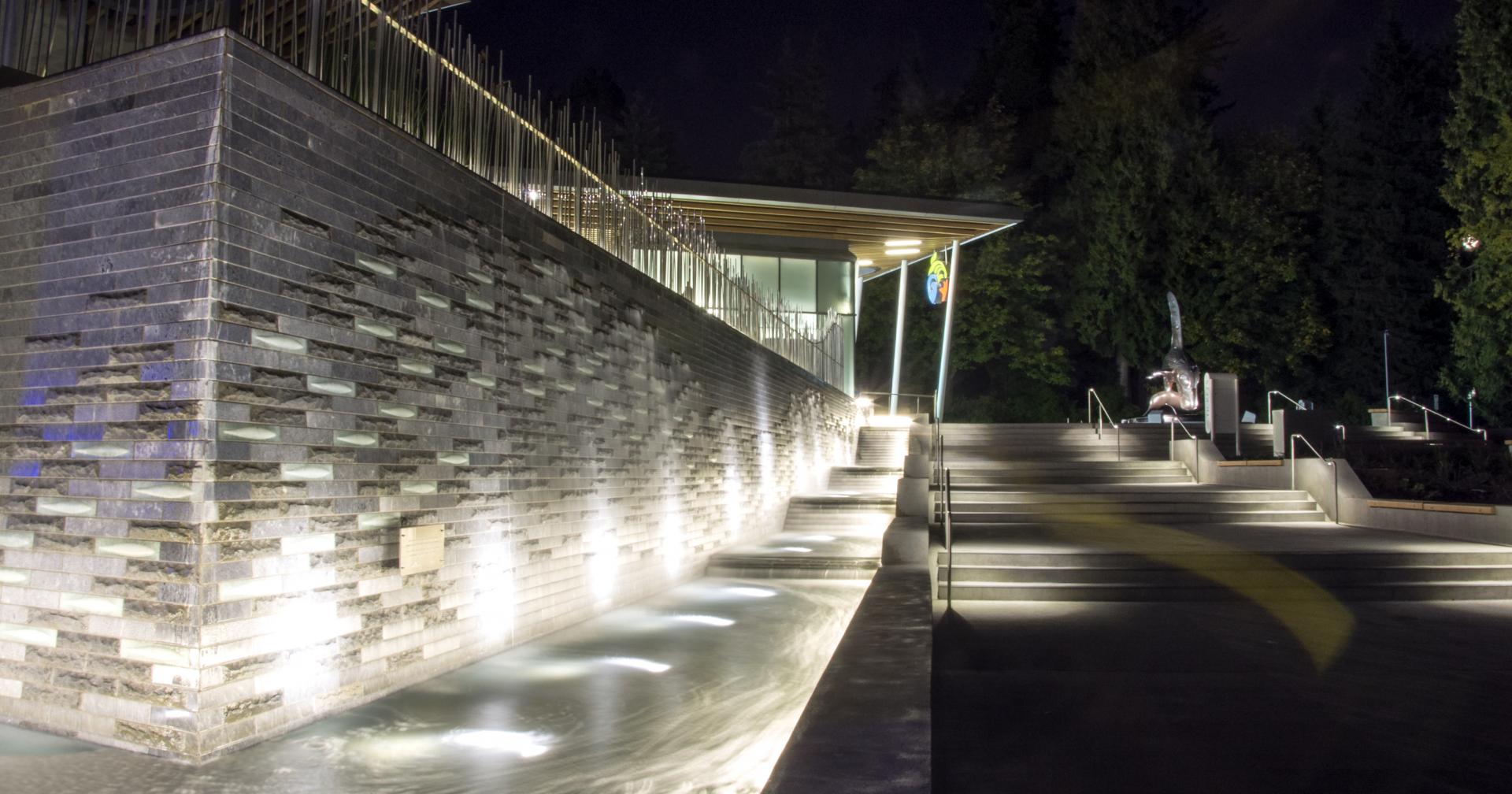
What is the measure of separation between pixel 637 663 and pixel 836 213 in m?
16.1

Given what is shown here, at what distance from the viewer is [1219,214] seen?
35.0 m

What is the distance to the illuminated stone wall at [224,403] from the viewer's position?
13.9ft

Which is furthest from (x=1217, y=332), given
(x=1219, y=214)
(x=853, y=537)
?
(x=853, y=537)

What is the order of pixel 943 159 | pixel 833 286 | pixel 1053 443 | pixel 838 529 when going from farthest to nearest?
pixel 943 159 < pixel 833 286 < pixel 1053 443 < pixel 838 529

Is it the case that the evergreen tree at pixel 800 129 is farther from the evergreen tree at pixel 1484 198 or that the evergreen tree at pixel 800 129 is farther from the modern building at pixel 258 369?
the modern building at pixel 258 369

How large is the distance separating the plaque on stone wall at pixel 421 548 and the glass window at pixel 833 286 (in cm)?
2074

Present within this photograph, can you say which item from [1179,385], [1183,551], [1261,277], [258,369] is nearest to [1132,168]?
[1261,277]

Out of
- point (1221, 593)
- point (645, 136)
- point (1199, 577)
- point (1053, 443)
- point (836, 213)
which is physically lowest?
point (1221, 593)

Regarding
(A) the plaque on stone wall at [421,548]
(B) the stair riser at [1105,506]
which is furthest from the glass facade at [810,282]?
(A) the plaque on stone wall at [421,548]

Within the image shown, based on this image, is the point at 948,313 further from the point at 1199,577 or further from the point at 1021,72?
the point at 1021,72

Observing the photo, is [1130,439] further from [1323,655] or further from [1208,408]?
[1323,655]

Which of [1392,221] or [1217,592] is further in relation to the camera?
[1392,221]

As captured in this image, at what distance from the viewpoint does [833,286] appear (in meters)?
26.3

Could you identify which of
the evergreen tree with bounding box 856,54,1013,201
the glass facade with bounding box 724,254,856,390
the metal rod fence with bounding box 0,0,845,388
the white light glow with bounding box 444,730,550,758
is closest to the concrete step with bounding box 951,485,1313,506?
the metal rod fence with bounding box 0,0,845,388
